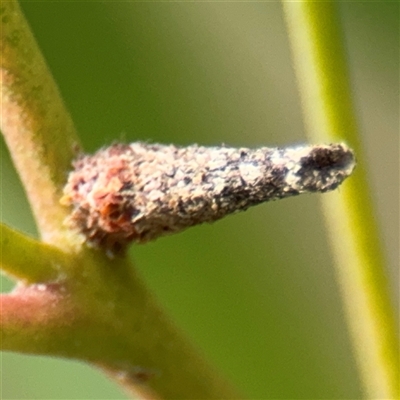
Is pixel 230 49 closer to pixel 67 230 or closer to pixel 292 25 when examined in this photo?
pixel 292 25

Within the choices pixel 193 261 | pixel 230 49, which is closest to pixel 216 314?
pixel 193 261

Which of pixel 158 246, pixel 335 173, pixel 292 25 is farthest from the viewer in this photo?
pixel 158 246

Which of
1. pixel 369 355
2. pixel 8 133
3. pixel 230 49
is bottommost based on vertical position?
pixel 369 355

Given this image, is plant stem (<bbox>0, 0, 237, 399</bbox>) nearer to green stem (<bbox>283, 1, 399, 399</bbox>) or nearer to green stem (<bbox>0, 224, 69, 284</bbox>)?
green stem (<bbox>0, 224, 69, 284</bbox>)

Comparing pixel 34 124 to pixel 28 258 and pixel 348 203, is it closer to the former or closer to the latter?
pixel 28 258

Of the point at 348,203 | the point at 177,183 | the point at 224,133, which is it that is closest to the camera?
the point at 177,183

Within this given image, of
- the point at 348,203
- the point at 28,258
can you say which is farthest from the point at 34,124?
the point at 348,203

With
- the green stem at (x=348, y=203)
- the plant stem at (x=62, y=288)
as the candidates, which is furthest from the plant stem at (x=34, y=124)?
the green stem at (x=348, y=203)
